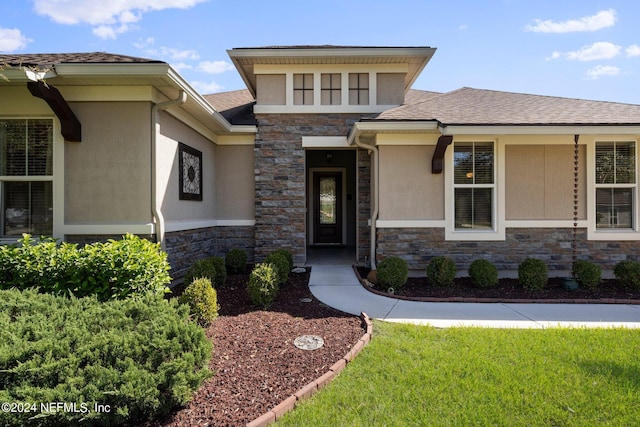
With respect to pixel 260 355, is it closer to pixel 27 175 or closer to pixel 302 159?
pixel 27 175

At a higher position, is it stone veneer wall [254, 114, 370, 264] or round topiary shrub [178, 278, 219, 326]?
stone veneer wall [254, 114, 370, 264]

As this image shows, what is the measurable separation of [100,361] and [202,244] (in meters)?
4.95

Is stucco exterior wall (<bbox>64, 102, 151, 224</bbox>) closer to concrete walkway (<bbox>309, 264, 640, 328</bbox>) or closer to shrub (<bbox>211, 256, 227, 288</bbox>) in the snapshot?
shrub (<bbox>211, 256, 227, 288</bbox>)

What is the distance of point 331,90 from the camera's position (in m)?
7.67

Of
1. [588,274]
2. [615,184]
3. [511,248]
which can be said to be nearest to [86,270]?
[511,248]

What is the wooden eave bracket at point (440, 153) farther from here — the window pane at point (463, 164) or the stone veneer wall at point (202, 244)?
the stone veneer wall at point (202, 244)

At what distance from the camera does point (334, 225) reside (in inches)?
447

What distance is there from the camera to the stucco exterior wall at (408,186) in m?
6.63

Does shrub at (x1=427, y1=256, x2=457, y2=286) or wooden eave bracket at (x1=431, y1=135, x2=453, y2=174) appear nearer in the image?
shrub at (x1=427, y1=256, x2=457, y2=286)

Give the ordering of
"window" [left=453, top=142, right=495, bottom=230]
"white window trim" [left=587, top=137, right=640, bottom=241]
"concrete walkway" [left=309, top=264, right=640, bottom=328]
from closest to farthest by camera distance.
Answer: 1. "concrete walkway" [left=309, top=264, right=640, bottom=328]
2. "white window trim" [left=587, top=137, right=640, bottom=241]
3. "window" [left=453, top=142, right=495, bottom=230]

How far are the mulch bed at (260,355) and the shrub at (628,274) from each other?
5.16 m

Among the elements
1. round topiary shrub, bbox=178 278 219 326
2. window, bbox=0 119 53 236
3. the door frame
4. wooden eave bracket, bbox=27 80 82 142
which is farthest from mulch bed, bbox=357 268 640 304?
window, bbox=0 119 53 236

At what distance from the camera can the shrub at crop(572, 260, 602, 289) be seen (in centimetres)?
597

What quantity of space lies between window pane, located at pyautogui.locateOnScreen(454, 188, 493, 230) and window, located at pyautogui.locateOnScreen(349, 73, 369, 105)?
117 inches
